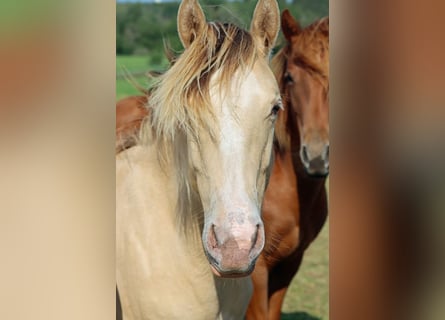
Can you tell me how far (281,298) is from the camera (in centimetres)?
201

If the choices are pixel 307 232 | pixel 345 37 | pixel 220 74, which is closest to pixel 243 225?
pixel 220 74

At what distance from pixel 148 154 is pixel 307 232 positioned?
0.73 meters

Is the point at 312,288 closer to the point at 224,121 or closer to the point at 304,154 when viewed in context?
the point at 304,154

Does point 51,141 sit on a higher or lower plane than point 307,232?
higher

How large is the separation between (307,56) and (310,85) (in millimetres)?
98

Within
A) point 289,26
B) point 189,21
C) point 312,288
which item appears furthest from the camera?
point 312,288

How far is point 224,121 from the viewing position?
48.7 inches

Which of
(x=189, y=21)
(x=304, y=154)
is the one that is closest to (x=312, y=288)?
(x=304, y=154)

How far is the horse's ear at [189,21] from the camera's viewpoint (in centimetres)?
130

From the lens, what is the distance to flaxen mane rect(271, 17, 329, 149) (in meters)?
1.83

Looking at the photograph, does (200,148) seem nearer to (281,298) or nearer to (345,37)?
(345,37)

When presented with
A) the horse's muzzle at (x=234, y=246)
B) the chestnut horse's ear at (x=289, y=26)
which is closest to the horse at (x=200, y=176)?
the horse's muzzle at (x=234, y=246)

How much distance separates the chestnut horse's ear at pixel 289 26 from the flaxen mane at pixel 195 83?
56 cm

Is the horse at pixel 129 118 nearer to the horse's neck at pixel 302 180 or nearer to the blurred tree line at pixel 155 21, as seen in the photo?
the blurred tree line at pixel 155 21
